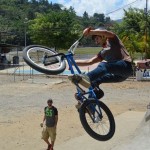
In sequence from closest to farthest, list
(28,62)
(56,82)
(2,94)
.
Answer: (28,62)
(2,94)
(56,82)

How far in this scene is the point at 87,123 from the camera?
21.8ft

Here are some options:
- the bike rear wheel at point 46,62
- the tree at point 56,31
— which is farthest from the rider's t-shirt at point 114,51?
the tree at point 56,31

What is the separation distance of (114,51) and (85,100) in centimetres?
97

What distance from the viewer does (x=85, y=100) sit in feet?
22.2

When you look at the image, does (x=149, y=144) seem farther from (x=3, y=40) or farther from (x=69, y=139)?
(x=3, y=40)

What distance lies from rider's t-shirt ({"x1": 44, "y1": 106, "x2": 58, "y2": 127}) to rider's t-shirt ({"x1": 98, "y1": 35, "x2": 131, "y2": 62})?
7.38 m

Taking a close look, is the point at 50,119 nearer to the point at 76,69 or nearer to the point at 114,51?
the point at 76,69

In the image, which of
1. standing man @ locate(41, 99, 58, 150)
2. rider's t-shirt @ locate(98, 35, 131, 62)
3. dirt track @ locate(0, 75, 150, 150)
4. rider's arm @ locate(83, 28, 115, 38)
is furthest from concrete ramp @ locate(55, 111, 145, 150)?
rider's arm @ locate(83, 28, 115, 38)

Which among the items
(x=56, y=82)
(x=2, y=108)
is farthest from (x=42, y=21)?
(x=2, y=108)

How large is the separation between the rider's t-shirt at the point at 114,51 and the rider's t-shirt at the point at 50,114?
7.38 m

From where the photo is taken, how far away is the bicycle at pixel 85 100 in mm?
6613

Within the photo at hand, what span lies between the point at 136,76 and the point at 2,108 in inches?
639

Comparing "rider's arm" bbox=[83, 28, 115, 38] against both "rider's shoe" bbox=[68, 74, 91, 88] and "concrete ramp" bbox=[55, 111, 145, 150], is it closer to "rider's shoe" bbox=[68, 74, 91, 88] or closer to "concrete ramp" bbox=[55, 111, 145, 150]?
"rider's shoe" bbox=[68, 74, 91, 88]

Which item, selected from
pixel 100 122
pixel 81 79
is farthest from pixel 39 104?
pixel 81 79
